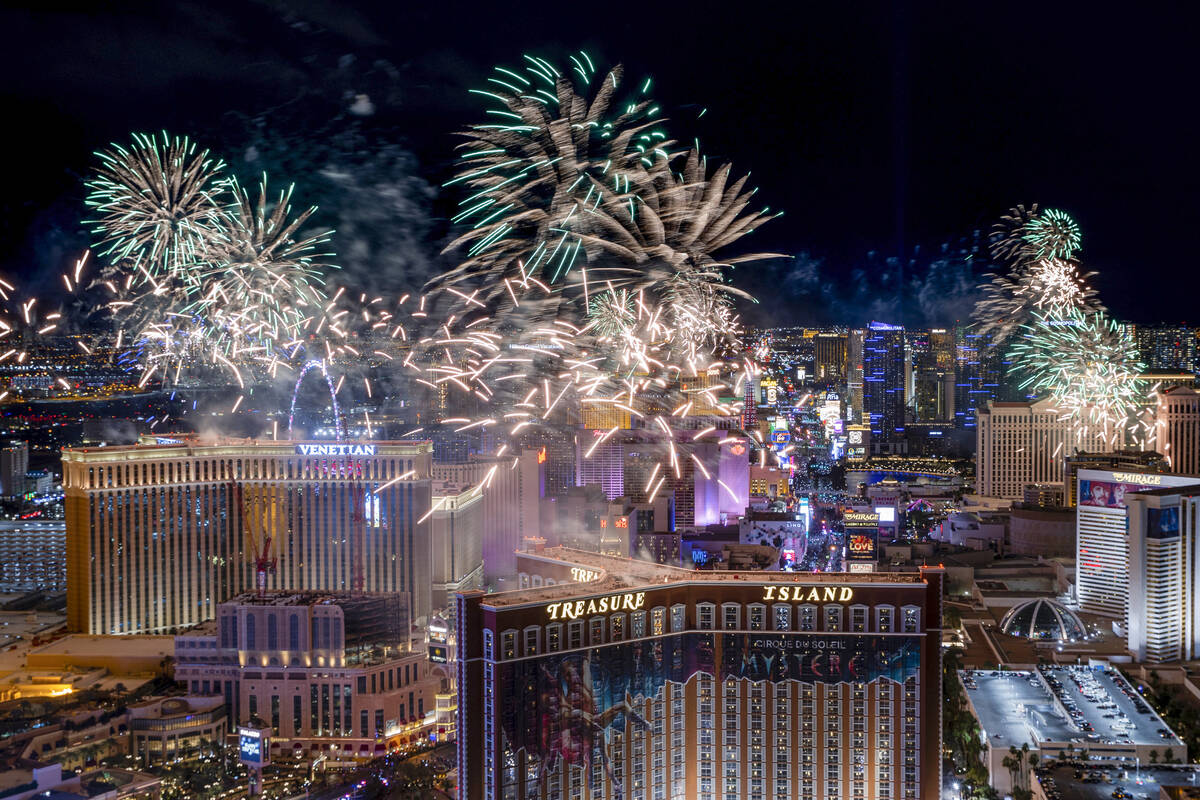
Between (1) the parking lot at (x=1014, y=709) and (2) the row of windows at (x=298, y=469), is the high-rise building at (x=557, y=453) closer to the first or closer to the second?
(2) the row of windows at (x=298, y=469)

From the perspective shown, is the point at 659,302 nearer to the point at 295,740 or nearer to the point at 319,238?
the point at 319,238

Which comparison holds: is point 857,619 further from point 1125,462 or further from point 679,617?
point 1125,462

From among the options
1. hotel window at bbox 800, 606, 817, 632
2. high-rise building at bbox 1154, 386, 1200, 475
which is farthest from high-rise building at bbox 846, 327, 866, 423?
hotel window at bbox 800, 606, 817, 632

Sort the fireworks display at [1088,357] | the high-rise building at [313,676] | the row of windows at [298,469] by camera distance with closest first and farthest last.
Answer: the high-rise building at [313,676]
the row of windows at [298,469]
the fireworks display at [1088,357]

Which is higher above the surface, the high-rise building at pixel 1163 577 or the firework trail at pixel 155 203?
the firework trail at pixel 155 203

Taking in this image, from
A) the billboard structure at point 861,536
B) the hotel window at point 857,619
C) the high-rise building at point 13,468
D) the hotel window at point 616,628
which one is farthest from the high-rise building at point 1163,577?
the high-rise building at point 13,468

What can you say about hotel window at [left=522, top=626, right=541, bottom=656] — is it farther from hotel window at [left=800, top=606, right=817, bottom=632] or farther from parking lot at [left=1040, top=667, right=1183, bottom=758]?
parking lot at [left=1040, top=667, right=1183, bottom=758]
